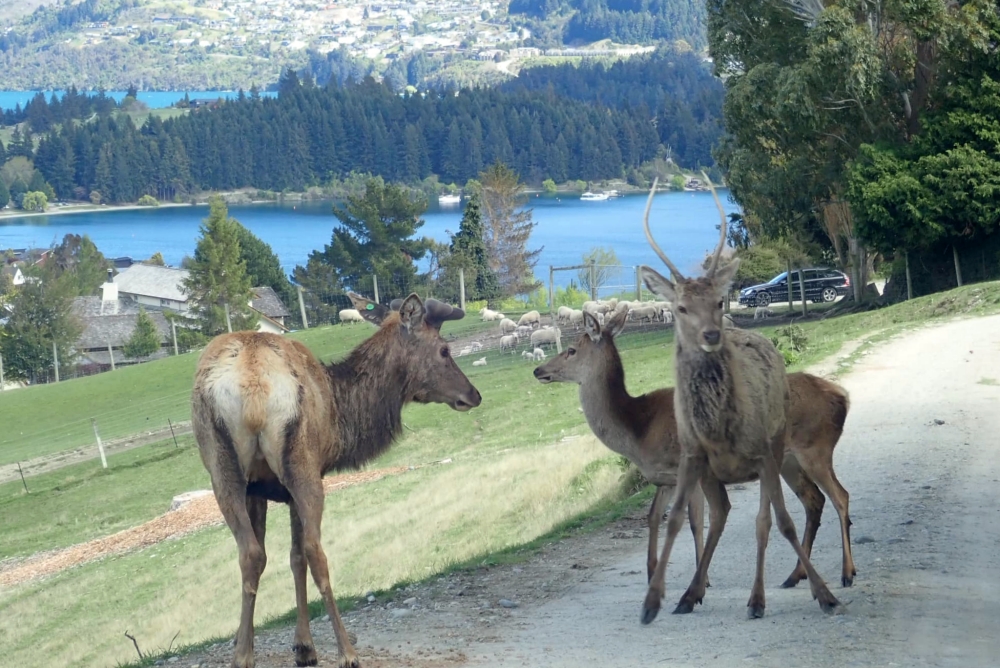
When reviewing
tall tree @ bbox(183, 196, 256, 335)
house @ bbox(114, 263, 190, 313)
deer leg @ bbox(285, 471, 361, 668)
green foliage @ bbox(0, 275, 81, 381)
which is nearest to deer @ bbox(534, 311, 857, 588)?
deer leg @ bbox(285, 471, 361, 668)

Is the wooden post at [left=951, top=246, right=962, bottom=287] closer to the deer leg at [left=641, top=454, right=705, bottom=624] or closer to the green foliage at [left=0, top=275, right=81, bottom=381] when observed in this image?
the deer leg at [left=641, top=454, right=705, bottom=624]

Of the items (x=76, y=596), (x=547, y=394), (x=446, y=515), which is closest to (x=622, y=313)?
(x=446, y=515)

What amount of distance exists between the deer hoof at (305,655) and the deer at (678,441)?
9.53ft

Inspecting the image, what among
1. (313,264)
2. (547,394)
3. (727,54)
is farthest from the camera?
(313,264)

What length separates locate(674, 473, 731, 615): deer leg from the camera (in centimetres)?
985

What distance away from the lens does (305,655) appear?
927 centimetres

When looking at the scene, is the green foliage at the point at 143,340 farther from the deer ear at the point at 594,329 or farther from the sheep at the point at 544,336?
the deer ear at the point at 594,329

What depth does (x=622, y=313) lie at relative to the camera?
12820 mm

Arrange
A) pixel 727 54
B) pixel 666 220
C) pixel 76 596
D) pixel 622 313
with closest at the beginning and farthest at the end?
1. pixel 622 313
2. pixel 76 596
3. pixel 727 54
4. pixel 666 220

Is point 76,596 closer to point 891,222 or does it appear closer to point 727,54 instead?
point 891,222

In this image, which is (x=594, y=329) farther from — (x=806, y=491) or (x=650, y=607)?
(x=650, y=607)

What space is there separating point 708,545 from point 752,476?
619mm

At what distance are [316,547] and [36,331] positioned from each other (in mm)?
83463

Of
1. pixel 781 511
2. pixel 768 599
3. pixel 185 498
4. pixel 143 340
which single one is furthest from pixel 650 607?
pixel 143 340
